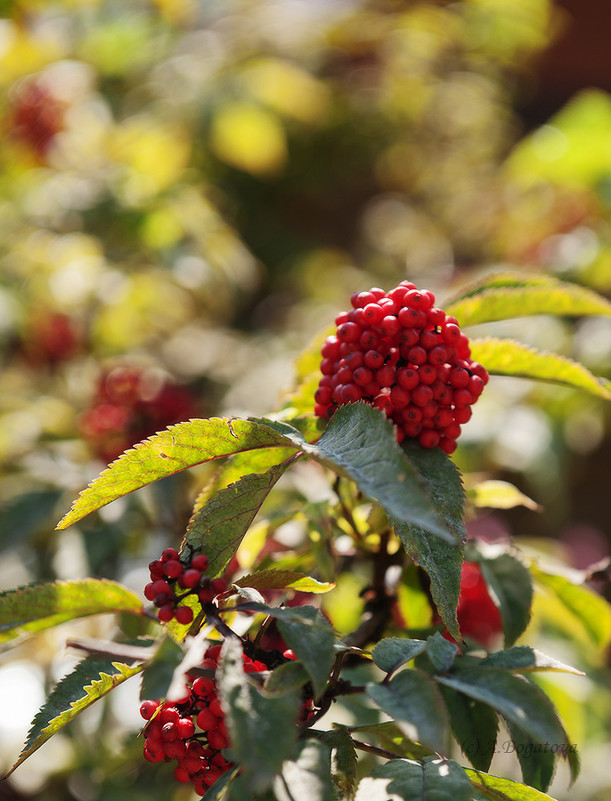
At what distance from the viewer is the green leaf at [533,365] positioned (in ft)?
2.48

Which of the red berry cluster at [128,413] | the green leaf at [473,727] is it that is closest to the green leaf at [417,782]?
the green leaf at [473,727]

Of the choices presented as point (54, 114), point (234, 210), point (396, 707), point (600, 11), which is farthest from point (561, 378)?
point (600, 11)

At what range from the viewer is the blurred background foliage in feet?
4.88

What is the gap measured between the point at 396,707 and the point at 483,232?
2.80 metres

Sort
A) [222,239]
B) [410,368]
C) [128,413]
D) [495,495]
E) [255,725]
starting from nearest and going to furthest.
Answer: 1. [255,725]
2. [410,368]
3. [495,495]
4. [128,413]
5. [222,239]

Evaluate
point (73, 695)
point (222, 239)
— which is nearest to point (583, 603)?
point (73, 695)

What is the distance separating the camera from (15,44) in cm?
198

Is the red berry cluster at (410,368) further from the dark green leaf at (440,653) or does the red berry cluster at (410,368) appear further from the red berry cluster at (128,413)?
the red berry cluster at (128,413)

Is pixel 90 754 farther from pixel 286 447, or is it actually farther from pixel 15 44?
pixel 15 44

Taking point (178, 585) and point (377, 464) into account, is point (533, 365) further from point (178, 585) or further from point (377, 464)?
point (178, 585)

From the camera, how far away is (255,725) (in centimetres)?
48

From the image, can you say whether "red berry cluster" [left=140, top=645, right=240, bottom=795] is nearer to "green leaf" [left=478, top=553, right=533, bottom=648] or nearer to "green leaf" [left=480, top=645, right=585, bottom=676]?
"green leaf" [left=480, top=645, right=585, bottom=676]

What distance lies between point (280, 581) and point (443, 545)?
0.15 m

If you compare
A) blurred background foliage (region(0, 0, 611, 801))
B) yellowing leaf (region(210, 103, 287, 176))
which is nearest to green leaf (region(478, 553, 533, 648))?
blurred background foliage (region(0, 0, 611, 801))
